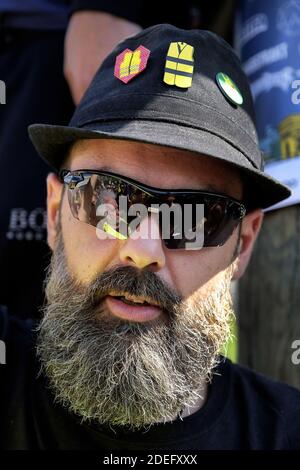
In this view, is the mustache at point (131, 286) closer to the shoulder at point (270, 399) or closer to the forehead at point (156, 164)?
the forehead at point (156, 164)

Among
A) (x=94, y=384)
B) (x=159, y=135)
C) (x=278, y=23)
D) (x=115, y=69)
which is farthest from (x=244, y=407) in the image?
(x=278, y=23)

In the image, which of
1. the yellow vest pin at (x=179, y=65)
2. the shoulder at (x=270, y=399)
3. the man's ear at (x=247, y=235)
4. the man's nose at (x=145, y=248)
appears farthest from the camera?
the man's ear at (x=247, y=235)

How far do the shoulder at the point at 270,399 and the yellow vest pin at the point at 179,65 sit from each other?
1.01m

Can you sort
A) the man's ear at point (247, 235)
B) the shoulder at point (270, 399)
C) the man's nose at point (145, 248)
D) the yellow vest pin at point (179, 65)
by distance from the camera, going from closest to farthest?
1. the man's nose at point (145, 248)
2. the yellow vest pin at point (179, 65)
3. the shoulder at point (270, 399)
4. the man's ear at point (247, 235)

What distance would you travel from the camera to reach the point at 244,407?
7.69ft

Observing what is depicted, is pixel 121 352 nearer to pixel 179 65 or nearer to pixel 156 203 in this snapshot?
pixel 156 203

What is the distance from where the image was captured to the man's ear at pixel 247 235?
250 centimetres

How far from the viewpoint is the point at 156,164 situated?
2.16m

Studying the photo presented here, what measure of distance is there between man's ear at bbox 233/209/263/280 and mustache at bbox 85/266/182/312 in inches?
18.2

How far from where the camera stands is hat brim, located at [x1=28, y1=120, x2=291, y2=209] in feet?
6.75

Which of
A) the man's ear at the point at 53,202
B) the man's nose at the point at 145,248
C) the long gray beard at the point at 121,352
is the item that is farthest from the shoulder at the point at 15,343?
the man's nose at the point at 145,248
